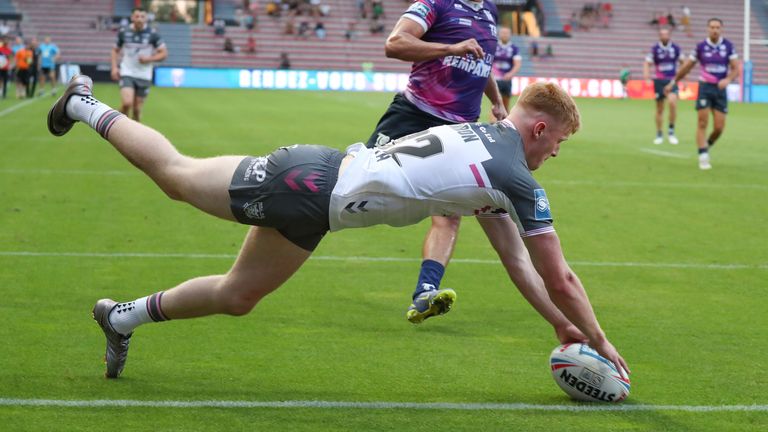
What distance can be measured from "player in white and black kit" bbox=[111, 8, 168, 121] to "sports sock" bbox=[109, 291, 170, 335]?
15.6 m

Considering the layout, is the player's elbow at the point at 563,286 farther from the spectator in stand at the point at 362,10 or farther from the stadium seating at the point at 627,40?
the spectator in stand at the point at 362,10

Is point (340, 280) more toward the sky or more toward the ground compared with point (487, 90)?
more toward the ground

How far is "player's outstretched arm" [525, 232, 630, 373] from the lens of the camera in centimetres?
499

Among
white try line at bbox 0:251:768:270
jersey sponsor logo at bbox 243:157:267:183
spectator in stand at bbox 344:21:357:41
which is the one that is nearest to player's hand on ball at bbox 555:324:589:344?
jersey sponsor logo at bbox 243:157:267:183

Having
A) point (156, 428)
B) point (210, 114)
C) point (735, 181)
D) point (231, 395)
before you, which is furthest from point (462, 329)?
point (210, 114)

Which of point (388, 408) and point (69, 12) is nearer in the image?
point (388, 408)

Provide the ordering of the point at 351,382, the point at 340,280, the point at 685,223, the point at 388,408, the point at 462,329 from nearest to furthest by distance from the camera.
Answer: the point at 388,408, the point at 351,382, the point at 462,329, the point at 340,280, the point at 685,223

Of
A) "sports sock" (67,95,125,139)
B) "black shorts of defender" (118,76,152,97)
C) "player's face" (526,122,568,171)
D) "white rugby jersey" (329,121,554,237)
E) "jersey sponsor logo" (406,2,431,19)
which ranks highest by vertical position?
"jersey sponsor logo" (406,2,431,19)

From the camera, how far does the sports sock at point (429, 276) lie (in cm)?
676

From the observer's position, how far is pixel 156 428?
191 inches

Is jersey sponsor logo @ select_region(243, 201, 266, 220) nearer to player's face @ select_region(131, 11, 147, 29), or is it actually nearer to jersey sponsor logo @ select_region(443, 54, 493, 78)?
jersey sponsor logo @ select_region(443, 54, 493, 78)

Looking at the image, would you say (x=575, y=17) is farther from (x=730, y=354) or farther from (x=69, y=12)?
(x=730, y=354)

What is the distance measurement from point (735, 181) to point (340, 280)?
9.55 metres

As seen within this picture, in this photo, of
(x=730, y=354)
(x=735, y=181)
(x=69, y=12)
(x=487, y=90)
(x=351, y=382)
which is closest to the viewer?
(x=351, y=382)
